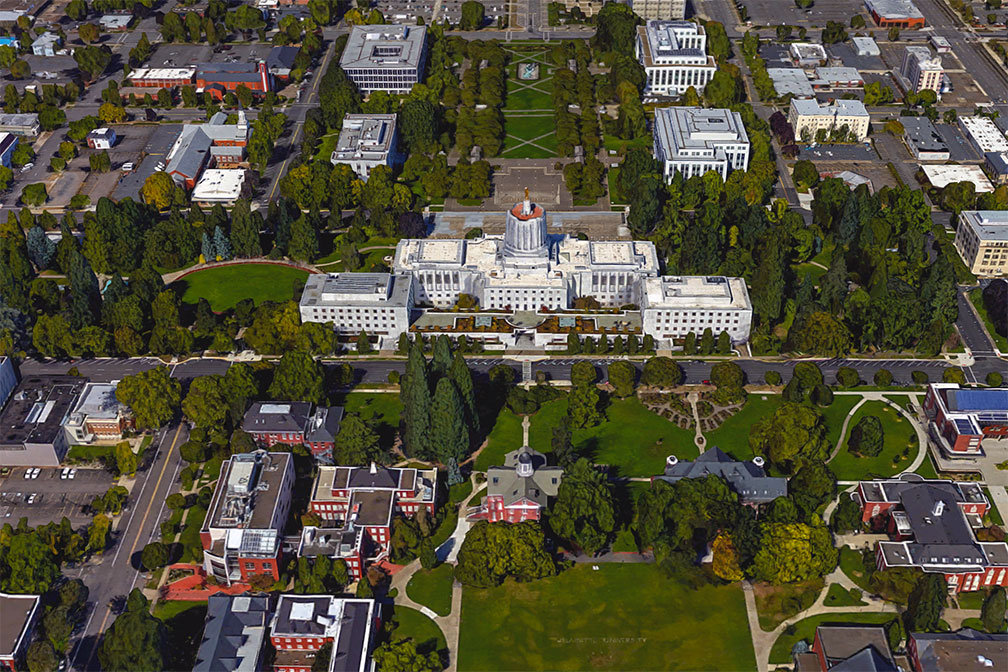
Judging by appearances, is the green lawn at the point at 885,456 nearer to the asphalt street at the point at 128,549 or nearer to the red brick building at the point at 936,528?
the red brick building at the point at 936,528

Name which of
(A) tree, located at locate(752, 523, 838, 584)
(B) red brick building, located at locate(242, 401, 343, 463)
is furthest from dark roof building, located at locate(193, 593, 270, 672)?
(A) tree, located at locate(752, 523, 838, 584)

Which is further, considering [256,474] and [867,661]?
[256,474]

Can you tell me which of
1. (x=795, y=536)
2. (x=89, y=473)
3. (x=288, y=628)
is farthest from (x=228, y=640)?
(x=795, y=536)

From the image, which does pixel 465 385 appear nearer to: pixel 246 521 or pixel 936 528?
pixel 246 521

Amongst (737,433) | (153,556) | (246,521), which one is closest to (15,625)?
(153,556)

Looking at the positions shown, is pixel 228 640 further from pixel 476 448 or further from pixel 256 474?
pixel 476 448

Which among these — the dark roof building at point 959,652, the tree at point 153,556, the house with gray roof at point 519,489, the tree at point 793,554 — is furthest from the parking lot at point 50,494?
the dark roof building at point 959,652
